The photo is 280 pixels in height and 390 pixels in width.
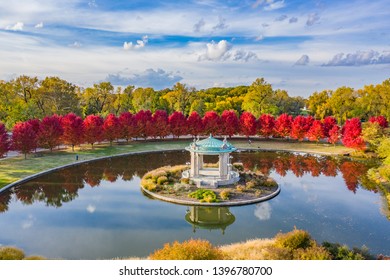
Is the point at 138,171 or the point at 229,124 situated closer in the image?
the point at 138,171

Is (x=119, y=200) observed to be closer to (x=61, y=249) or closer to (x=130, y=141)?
(x=61, y=249)

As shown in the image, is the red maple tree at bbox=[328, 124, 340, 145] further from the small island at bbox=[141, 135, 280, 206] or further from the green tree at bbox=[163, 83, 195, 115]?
the green tree at bbox=[163, 83, 195, 115]

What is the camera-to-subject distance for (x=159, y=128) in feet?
220

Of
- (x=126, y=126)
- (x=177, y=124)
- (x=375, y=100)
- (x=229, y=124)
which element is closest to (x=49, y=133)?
(x=126, y=126)

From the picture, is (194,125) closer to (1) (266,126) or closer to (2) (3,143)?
(1) (266,126)

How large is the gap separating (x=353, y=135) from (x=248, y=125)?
20.5m

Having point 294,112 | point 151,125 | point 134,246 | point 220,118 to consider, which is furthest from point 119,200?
point 294,112

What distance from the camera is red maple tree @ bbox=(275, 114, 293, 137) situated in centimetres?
6912

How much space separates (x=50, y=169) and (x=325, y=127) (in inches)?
1938

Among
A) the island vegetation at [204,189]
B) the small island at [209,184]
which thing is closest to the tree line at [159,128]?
the small island at [209,184]

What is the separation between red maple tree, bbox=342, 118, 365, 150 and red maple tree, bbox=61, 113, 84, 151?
4525 cm

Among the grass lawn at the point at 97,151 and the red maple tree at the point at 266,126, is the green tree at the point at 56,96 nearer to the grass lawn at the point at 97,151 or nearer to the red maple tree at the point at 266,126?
the grass lawn at the point at 97,151

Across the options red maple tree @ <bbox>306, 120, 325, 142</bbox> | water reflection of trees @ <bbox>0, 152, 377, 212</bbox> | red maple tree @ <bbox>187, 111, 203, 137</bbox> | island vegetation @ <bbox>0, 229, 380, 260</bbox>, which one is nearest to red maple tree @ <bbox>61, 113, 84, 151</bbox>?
water reflection of trees @ <bbox>0, 152, 377, 212</bbox>

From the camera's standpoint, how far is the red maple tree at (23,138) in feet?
156
